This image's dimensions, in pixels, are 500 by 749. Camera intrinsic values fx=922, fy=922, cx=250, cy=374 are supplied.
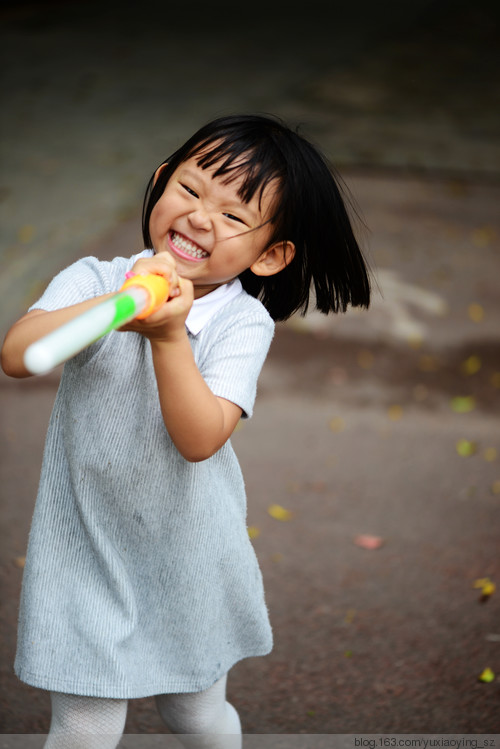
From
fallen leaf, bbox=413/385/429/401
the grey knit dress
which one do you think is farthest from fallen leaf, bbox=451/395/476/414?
the grey knit dress

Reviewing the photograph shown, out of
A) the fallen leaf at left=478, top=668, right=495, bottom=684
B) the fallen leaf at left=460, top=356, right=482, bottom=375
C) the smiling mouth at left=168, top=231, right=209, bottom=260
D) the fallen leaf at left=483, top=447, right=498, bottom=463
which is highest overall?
the smiling mouth at left=168, top=231, right=209, bottom=260

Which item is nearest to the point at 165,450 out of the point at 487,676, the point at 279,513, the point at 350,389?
the point at 487,676

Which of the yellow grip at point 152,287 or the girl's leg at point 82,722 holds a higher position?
the yellow grip at point 152,287

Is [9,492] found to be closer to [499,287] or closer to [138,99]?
[499,287]

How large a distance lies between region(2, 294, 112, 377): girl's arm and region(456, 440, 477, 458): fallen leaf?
2962mm

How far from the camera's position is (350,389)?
15.6 feet

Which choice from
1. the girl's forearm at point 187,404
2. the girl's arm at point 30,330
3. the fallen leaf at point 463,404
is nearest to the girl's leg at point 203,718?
the girl's forearm at point 187,404

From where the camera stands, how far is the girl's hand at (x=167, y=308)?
1.33 m

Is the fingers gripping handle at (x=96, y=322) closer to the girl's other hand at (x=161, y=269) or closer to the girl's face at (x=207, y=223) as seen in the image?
the girl's other hand at (x=161, y=269)

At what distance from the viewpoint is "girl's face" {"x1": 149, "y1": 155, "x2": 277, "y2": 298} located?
1613mm

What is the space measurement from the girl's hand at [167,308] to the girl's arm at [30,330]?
14 centimetres

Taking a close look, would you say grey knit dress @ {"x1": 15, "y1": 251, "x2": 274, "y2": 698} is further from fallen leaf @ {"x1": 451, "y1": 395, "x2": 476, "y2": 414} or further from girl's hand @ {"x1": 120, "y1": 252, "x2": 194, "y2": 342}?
fallen leaf @ {"x1": 451, "y1": 395, "x2": 476, "y2": 414}

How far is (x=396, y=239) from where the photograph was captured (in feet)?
22.0

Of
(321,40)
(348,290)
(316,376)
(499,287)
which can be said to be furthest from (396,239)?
(321,40)
